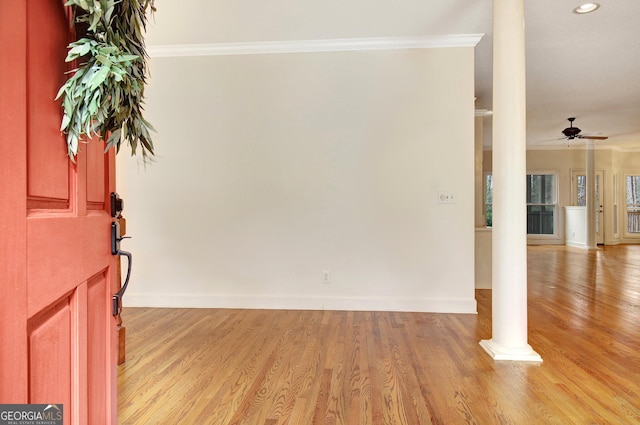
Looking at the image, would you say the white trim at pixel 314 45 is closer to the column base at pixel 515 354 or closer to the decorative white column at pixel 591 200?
the column base at pixel 515 354

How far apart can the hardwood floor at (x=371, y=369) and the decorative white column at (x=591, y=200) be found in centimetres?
576

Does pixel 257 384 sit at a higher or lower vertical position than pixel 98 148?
lower

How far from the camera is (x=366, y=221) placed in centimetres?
353

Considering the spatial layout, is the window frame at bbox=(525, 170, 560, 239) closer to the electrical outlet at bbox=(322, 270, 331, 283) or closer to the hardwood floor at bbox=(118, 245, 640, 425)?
the hardwood floor at bbox=(118, 245, 640, 425)

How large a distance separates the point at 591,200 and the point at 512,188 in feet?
26.1

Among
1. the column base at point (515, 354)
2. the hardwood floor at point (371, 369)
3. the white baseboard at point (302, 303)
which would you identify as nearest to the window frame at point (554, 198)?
the hardwood floor at point (371, 369)

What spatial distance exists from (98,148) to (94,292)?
43 centimetres

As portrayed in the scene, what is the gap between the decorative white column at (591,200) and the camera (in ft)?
27.5

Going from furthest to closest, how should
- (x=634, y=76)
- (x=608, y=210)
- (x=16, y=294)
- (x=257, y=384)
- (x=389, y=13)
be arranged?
(x=608, y=210) → (x=634, y=76) → (x=389, y=13) → (x=257, y=384) → (x=16, y=294)

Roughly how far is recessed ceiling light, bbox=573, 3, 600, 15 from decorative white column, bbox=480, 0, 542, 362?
907mm

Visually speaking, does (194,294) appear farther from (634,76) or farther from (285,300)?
(634,76)

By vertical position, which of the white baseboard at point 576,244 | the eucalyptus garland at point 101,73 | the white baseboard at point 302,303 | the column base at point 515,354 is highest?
the eucalyptus garland at point 101,73

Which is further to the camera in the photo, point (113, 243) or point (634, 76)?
point (634, 76)

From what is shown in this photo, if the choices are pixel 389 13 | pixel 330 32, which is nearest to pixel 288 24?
pixel 330 32
